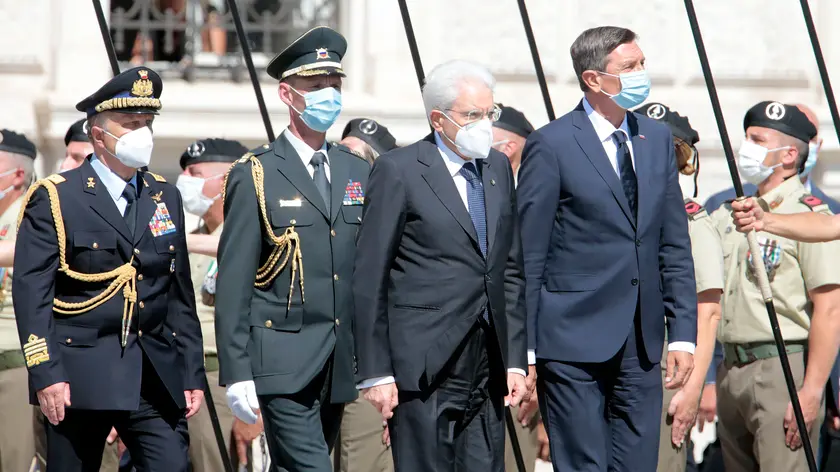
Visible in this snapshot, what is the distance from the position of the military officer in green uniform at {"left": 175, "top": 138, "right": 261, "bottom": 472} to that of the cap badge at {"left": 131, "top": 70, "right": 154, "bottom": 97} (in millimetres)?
1390

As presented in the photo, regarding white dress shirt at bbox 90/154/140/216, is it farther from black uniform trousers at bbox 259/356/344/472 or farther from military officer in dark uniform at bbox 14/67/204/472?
black uniform trousers at bbox 259/356/344/472

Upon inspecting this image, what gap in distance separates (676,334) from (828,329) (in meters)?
1.43

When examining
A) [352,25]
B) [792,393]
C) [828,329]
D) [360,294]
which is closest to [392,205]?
[360,294]

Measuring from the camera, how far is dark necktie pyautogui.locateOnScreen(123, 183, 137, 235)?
5.31 metres

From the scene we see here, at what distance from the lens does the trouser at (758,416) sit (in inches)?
249

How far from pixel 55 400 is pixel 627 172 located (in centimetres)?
192

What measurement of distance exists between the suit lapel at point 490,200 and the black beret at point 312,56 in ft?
2.05

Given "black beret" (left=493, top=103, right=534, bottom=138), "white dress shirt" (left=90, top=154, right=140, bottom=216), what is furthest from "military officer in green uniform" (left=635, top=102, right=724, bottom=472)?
"white dress shirt" (left=90, top=154, right=140, bottom=216)

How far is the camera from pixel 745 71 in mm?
10008

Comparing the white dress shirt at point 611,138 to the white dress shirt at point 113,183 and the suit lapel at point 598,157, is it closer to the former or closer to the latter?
the suit lapel at point 598,157

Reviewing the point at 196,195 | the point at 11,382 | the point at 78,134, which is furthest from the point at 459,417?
the point at 78,134

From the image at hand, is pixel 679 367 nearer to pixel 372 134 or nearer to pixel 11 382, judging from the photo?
pixel 372 134

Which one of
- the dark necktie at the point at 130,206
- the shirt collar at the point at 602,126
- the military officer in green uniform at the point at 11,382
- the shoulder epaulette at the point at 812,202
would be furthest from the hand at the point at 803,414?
the military officer in green uniform at the point at 11,382

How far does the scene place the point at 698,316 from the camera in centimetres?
620
